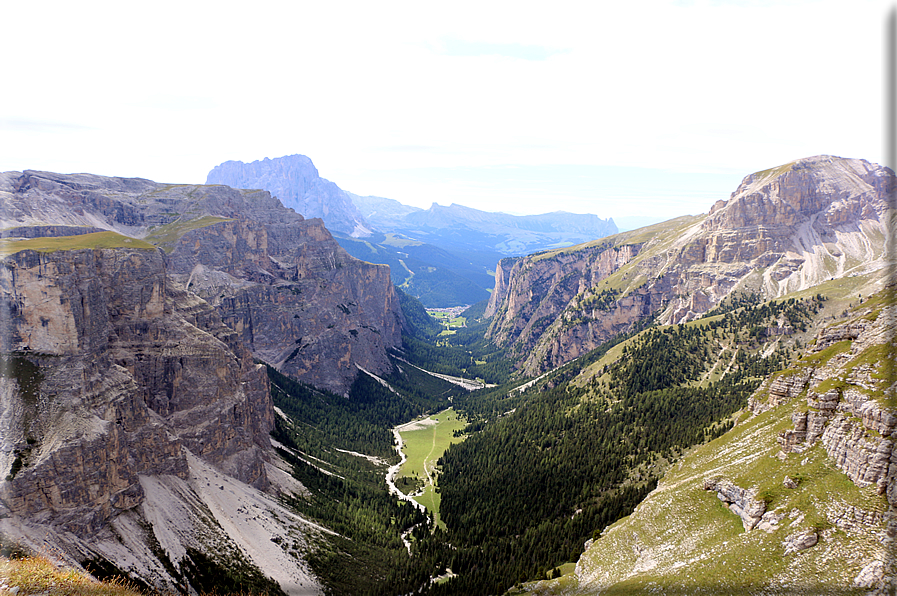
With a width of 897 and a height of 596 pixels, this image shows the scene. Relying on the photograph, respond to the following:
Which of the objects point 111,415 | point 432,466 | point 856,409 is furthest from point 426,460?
point 856,409

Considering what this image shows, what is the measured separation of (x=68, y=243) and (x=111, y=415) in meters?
36.3

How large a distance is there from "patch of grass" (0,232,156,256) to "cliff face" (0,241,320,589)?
105cm

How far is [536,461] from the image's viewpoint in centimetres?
14100

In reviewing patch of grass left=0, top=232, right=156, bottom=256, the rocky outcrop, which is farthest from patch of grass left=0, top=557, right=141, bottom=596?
the rocky outcrop

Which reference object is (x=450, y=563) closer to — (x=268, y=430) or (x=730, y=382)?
A: (x=268, y=430)

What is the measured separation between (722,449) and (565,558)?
37.1 m

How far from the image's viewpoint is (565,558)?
93.9 metres

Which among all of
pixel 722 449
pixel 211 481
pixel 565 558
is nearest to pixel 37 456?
pixel 211 481

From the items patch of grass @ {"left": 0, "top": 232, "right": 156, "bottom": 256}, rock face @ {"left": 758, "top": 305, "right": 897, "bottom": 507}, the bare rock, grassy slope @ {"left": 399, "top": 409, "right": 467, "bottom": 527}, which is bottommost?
grassy slope @ {"left": 399, "top": 409, "right": 467, "bottom": 527}

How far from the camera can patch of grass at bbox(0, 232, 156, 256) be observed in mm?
84125

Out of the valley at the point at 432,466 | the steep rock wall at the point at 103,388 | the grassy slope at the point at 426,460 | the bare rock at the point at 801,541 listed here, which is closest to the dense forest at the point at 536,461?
the valley at the point at 432,466

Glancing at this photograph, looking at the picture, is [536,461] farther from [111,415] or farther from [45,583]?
[45,583]

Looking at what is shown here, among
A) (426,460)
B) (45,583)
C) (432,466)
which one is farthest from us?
(426,460)

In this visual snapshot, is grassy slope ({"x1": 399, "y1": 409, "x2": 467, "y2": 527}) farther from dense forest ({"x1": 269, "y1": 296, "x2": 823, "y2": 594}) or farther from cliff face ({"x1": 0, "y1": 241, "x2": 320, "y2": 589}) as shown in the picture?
cliff face ({"x1": 0, "y1": 241, "x2": 320, "y2": 589})
